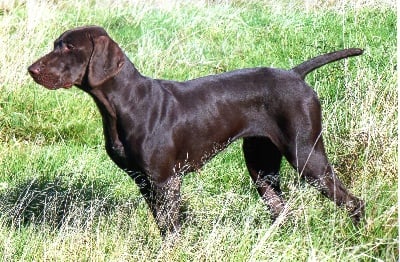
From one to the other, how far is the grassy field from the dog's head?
0.68m

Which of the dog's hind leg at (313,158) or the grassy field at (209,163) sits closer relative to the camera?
the grassy field at (209,163)

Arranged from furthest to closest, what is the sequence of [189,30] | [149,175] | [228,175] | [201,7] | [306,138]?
[201,7] → [189,30] → [228,175] → [306,138] → [149,175]

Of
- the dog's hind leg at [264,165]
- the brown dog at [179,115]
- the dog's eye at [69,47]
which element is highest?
the dog's eye at [69,47]

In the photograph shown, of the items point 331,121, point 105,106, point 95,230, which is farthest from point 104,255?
point 331,121

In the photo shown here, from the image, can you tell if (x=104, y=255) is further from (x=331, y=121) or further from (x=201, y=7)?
(x=201, y=7)

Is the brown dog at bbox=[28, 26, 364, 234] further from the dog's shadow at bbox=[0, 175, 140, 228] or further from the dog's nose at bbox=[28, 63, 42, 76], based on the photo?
the dog's shadow at bbox=[0, 175, 140, 228]

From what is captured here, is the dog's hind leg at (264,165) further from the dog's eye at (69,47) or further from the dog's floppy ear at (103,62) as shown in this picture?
the dog's eye at (69,47)

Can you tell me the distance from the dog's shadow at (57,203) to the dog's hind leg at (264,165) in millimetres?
774

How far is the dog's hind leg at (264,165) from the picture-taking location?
15.8 feet

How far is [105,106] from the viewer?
426 centimetres

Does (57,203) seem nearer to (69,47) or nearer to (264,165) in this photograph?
(69,47)

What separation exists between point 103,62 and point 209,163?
5.00 ft

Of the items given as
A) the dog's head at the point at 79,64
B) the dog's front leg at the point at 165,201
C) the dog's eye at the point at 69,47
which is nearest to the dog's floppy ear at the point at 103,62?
the dog's head at the point at 79,64

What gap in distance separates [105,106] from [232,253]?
1.10 meters
